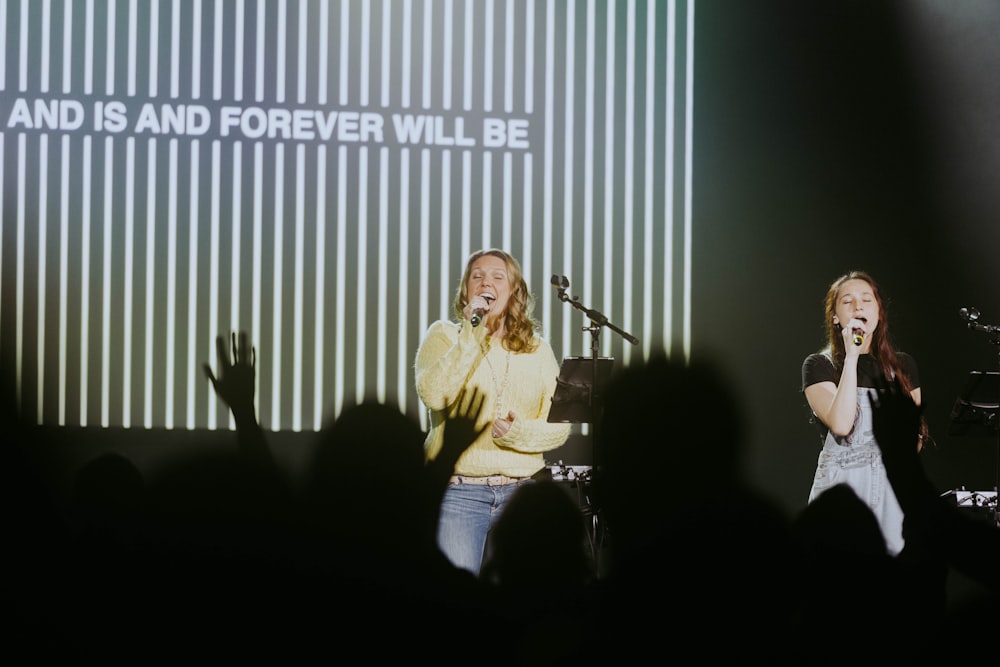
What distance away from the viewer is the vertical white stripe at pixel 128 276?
504cm

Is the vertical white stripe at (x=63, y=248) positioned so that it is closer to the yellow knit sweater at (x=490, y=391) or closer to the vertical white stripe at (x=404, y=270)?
the vertical white stripe at (x=404, y=270)

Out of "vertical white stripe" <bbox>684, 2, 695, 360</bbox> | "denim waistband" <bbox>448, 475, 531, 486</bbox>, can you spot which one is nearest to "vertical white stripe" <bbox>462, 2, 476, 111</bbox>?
"vertical white stripe" <bbox>684, 2, 695, 360</bbox>

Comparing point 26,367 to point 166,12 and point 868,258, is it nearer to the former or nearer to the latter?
point 166,12

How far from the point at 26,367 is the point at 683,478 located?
3.58 metres

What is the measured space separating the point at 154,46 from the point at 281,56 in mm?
660

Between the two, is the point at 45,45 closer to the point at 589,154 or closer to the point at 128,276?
the point at 128,276

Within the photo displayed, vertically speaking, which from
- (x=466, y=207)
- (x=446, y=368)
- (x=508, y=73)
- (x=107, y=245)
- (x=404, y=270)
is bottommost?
(x=446, y=368)

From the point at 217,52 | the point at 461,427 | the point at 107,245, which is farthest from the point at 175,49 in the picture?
the point at 461,427

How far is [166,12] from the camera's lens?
16.6 ft

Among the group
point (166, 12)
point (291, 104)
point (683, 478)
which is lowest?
point (683, 478)

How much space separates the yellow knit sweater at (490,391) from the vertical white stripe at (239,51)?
2.39 m

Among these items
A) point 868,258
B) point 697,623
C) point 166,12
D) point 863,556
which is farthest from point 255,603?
point 868,258

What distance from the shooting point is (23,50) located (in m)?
4.98

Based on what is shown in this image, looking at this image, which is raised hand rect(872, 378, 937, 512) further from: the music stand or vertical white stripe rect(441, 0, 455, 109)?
vertical white stripe rect(441, 0, 455, 109)
